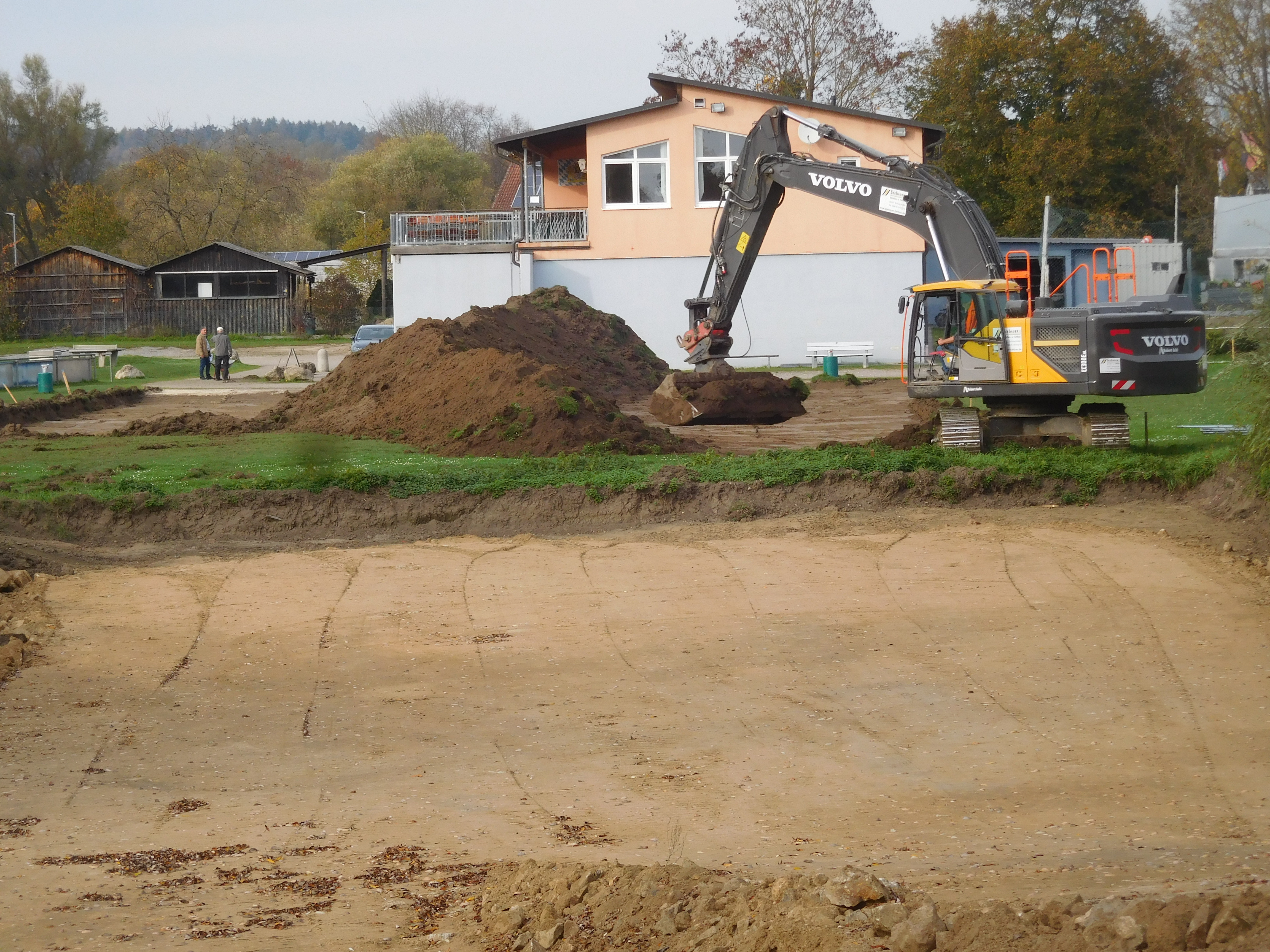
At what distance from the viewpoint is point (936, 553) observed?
1208 centimetres

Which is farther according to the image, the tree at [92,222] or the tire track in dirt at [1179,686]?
the tree at [92,222]

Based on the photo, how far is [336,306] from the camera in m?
56.5

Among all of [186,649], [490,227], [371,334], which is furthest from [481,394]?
[371,334]

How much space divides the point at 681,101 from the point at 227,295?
29090mm

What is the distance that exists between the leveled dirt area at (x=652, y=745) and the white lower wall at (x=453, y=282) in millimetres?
25048

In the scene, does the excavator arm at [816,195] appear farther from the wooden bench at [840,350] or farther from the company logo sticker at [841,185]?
the wooden bench at [840,350]

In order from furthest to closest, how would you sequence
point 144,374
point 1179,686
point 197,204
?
point 197,204 → point 144,374 → point 1179,686

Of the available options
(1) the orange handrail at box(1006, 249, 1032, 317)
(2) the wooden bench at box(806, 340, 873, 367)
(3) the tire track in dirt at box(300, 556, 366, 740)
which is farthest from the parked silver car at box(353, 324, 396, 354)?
(3) the tire track in dirt at box(300, 556, 366, 740)

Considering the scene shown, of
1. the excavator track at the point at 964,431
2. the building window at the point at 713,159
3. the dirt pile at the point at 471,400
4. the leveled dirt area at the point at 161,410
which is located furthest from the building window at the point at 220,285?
the excavator track at the point at 964,431

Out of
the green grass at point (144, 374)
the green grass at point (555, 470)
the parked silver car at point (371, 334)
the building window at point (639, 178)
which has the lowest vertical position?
the green grass at point (555, 470)

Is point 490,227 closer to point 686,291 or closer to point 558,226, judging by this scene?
point 558,226

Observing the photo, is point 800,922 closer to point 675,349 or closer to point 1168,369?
point 1168,369

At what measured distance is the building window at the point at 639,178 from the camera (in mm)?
36938

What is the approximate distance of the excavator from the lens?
14664mm
